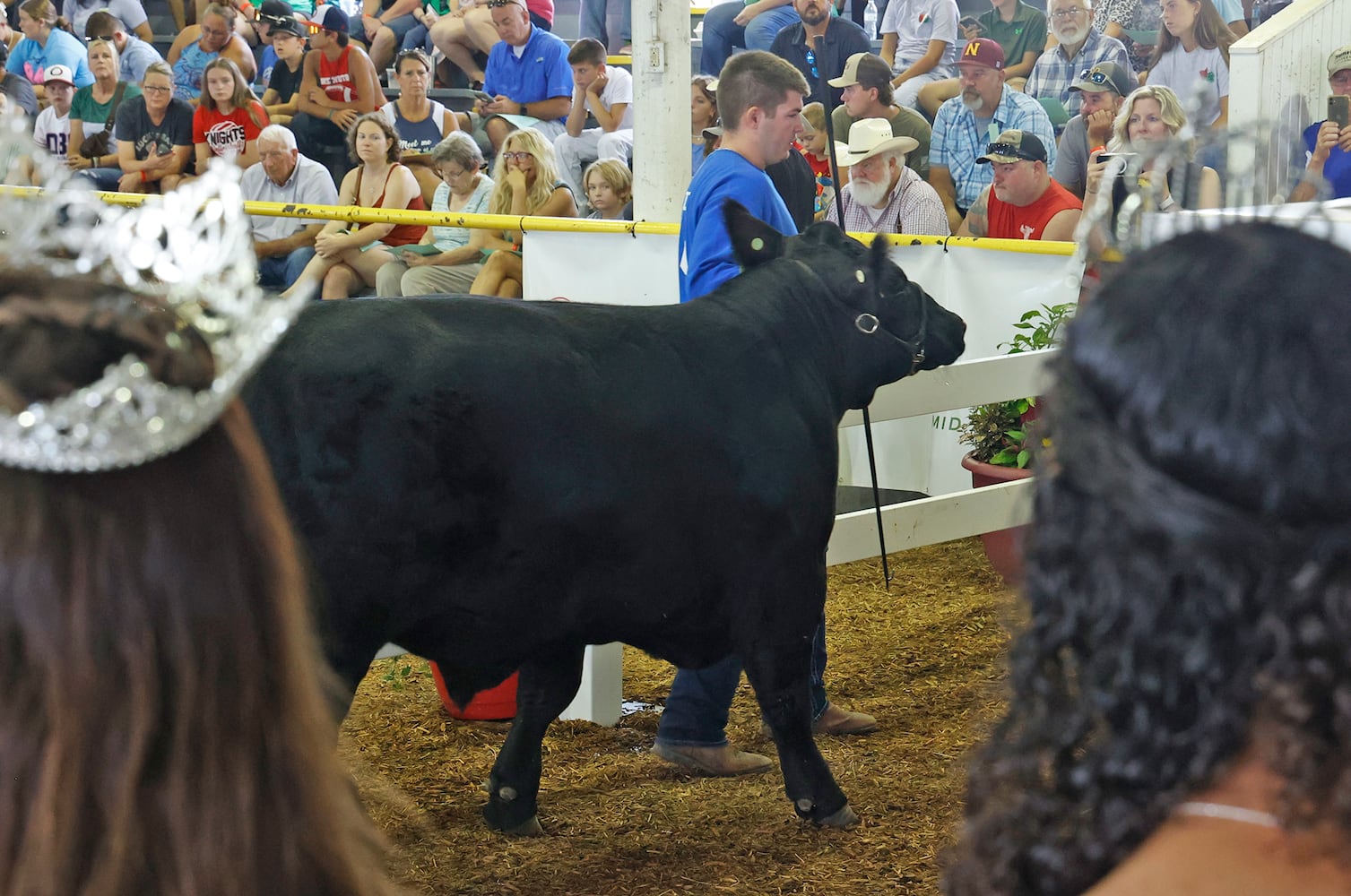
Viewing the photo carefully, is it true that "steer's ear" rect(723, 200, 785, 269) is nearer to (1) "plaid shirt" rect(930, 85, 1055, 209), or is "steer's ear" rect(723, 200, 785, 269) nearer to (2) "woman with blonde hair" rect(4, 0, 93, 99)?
(1) "plaid shirt" rect(930, 85, 1055, 209)

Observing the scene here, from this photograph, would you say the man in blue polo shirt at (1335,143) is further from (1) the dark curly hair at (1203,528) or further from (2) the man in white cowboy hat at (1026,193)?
(1) the dark curly hair at (1203,528)

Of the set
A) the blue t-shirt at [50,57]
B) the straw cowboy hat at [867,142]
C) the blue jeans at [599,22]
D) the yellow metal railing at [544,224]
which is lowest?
the yellow metal railing at [544,224]

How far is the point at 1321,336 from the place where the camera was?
92cm

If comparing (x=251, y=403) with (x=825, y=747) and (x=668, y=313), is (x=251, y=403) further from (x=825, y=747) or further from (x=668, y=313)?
(x=825, y=747)

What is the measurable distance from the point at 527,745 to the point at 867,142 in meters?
3.81

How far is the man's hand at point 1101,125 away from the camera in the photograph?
7.07 meters

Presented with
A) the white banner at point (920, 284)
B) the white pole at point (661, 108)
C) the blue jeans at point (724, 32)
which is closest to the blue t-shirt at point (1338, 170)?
the white banner at point (920, 284)

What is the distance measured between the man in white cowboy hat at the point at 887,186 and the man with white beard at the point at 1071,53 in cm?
118

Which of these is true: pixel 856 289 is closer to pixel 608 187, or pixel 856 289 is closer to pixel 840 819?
pixel 840 819

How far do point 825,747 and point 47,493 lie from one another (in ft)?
12.5

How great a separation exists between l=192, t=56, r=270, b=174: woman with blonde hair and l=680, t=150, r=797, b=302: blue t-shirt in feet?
19.6

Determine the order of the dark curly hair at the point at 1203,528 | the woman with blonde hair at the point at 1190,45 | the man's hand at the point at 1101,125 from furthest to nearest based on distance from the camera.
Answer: the woman with blonde hair at the point at 1190,45, the man's hand at the point at 1101,125, the dark curly hair at the point at 1203,528

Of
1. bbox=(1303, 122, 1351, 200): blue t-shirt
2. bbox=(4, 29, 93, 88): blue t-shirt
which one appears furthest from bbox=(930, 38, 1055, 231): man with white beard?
bbox=(4, 29, 93, 88): blue t-shirt

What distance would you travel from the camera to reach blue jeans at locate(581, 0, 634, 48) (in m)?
11.5
